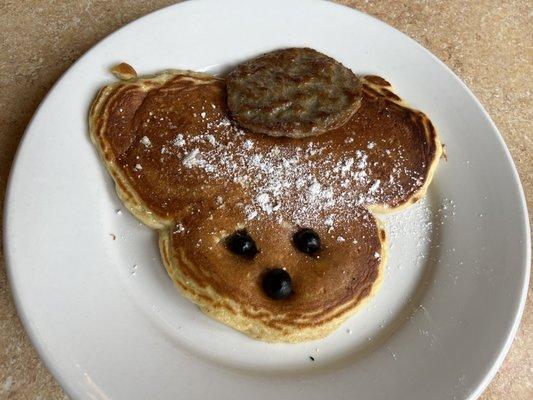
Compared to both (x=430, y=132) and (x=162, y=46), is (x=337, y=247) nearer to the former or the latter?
(x=430, y=132)

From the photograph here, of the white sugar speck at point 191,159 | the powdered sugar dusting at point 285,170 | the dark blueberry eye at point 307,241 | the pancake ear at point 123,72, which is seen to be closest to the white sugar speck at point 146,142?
the powdered sugar dusting at point 285,170

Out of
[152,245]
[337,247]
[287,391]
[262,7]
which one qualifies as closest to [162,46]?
[262,7]

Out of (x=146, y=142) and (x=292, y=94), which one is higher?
(x=292, y=94)

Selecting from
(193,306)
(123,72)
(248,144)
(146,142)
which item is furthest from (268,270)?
(123,72)

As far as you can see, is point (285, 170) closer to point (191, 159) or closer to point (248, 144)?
point (248, 144)

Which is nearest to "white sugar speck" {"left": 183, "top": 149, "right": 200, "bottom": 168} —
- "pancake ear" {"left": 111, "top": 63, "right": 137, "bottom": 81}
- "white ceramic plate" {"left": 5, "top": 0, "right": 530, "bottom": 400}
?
"white ceramic plate" {"left": 5, "top": 0, "right": 530, "bottom": 400}

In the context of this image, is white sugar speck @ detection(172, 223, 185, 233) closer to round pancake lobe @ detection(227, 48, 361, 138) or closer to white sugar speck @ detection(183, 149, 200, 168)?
white sugar speck @ detection(183, 149, 200, 168)

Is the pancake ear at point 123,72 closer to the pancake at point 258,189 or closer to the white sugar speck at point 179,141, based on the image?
the pancake at point 258,189
